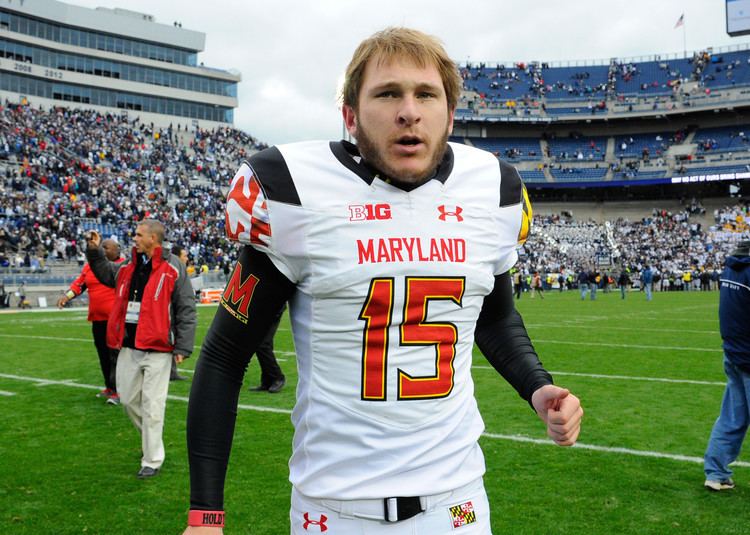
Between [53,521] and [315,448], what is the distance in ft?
12.6

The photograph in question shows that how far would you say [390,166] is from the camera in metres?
1.83

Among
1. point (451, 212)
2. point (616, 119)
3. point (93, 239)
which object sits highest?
point (616, 119)

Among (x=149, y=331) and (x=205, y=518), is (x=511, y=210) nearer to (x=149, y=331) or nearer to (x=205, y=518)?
(x=205, y=518)

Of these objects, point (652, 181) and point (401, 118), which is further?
point (652, 181)

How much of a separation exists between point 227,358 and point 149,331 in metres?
4.30

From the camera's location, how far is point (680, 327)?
16641mm

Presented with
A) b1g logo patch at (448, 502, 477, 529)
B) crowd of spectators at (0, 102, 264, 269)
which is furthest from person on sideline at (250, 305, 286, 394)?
crowd of spectators at (0, 102, 264, 269)

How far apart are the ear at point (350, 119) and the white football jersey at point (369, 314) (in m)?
0.09

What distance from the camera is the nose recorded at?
179cm

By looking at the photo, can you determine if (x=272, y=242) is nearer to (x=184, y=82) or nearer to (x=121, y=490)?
(x=121, y=490)

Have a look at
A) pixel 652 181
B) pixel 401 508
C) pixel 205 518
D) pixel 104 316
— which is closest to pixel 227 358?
pixel 205 518

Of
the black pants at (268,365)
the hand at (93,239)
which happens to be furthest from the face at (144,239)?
the black pants at (268,365)

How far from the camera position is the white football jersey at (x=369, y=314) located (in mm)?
1745

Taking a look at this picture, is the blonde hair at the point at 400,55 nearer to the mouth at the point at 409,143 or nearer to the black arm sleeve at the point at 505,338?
the mouth at the point at 409,143
